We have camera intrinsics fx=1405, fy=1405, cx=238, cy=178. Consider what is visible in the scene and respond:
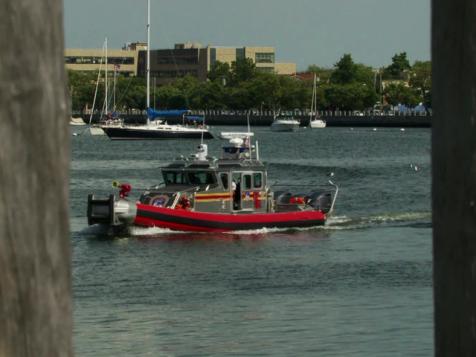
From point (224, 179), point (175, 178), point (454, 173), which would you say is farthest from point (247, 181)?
point (454, 173)

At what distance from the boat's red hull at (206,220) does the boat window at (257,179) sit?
1233 mm

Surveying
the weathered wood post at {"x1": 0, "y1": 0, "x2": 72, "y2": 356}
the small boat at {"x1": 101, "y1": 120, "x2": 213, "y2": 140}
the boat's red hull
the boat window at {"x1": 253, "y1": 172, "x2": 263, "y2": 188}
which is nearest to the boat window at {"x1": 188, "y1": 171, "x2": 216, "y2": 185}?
the boat's red hull

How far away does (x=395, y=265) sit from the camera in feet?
130

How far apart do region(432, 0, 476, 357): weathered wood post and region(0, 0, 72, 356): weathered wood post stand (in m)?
1.07

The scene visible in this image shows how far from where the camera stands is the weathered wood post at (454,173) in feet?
12.3

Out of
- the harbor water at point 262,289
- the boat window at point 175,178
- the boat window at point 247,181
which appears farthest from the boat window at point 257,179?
the boat window at point 175,178

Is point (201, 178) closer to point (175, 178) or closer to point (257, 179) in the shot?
point (175, 178)

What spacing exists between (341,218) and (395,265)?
14.1m

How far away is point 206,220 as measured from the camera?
44.9 metres

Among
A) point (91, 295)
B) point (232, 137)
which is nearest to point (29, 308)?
point (91, 295)

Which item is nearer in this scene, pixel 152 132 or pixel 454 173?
pixel 454 173

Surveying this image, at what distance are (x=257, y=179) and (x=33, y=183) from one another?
41.4 meters

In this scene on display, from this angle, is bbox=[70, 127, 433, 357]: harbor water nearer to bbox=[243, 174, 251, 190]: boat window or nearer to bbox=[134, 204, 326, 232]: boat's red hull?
bbox=[134, 204, 326, 232]: boat's red hull

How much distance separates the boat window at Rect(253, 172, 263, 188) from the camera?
44438 millimetres
